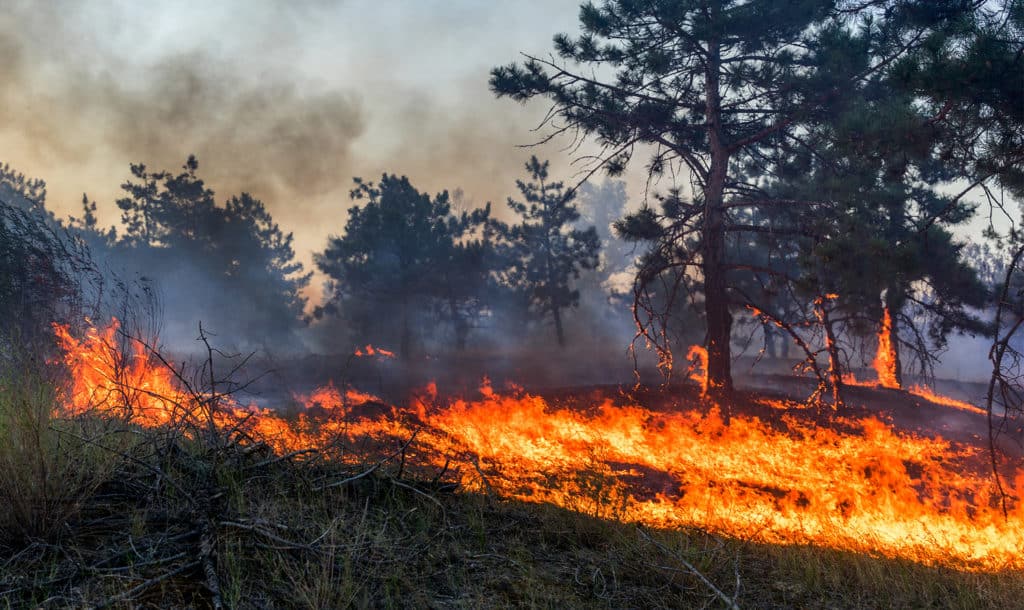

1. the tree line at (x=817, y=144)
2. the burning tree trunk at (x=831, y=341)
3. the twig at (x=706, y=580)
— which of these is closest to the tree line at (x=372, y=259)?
the tree line at (x=817, y=144)

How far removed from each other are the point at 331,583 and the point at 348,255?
31303mm

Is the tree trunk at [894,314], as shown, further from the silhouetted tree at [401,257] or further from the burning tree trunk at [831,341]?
the silhouetted tree at [401,257]

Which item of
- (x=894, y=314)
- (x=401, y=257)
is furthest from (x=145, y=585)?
(x=401, y=257)

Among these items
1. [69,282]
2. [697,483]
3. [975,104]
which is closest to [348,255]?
[69,282]

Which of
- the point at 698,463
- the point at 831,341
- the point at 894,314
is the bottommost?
the point at 698,463

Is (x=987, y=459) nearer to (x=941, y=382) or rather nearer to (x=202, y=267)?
(x=941, y=382)

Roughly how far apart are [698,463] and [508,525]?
703 centimetres

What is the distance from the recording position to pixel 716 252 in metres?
13.5

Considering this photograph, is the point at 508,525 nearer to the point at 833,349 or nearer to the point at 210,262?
the point at 833,349

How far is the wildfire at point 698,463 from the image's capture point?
6.29m

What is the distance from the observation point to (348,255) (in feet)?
107

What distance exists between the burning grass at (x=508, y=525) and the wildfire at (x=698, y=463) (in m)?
0.06

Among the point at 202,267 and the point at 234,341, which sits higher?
the point at 202,267

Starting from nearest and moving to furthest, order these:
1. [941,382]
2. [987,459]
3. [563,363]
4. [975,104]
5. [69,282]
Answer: [975,104] → [69,282] → [987,459] → [941,382] → [563,363]
